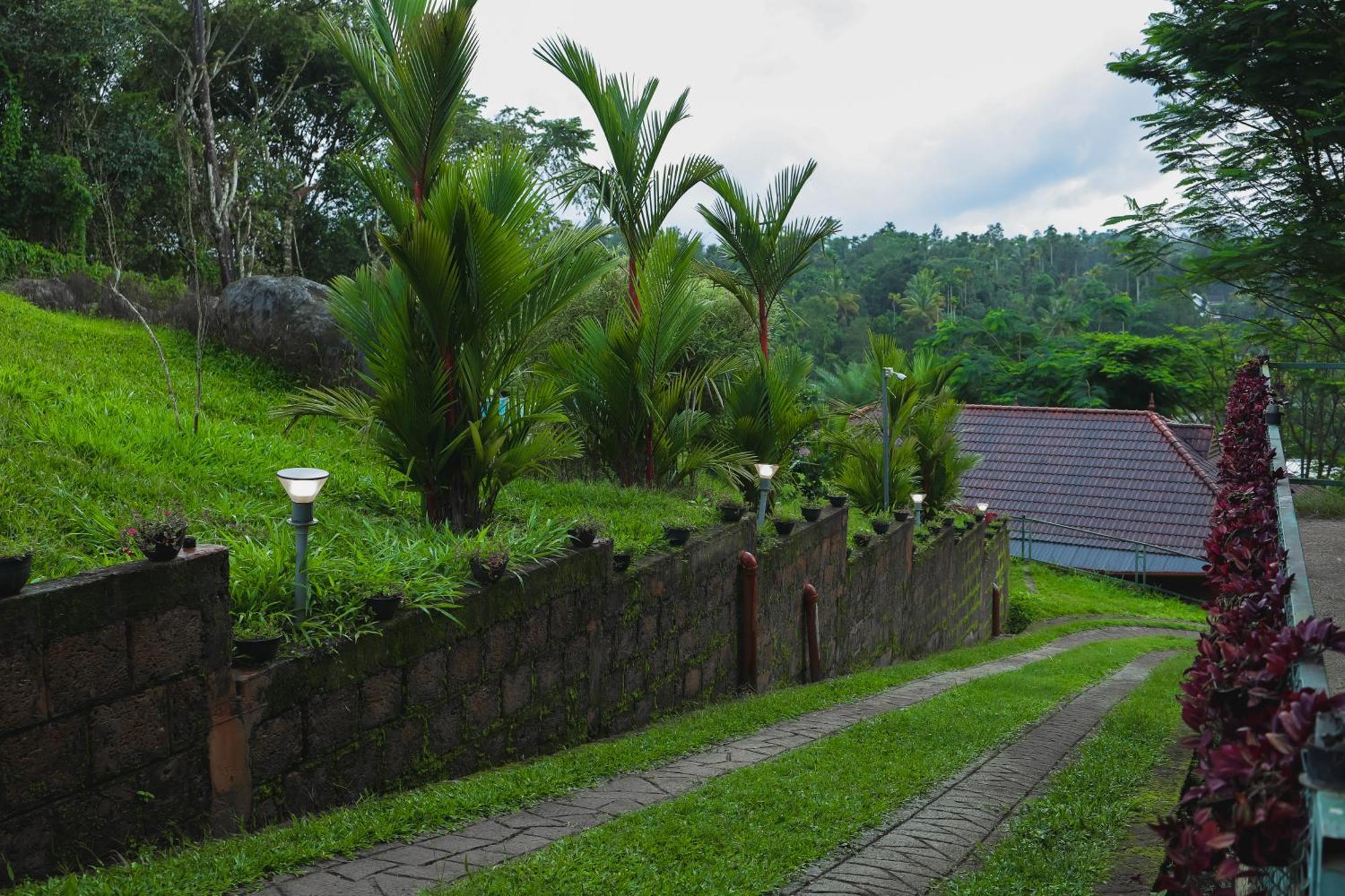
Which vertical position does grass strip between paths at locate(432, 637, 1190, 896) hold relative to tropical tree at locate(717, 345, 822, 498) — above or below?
below

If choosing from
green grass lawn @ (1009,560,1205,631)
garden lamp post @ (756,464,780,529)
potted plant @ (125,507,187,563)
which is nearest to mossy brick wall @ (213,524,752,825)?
potted plant @ (125,507,187,563)

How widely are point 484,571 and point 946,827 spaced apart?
2396 mm

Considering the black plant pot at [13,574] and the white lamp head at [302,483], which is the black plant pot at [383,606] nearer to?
the white lamp head at [302,483]

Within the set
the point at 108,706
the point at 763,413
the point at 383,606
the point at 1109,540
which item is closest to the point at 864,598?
the point at 763,413

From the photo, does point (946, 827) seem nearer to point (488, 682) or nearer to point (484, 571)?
point (488, 682)

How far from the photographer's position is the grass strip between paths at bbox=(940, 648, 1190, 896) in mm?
3789

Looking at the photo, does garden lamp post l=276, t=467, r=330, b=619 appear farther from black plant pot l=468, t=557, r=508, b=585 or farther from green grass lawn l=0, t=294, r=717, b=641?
black plant pot l=468, t=557, r=508, b=585

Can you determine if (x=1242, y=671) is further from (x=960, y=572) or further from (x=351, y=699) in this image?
(x=960, y=572)

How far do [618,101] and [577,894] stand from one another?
7.45 metres

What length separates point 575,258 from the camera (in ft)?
22.2

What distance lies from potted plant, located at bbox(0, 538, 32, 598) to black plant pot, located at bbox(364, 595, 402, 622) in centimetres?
146

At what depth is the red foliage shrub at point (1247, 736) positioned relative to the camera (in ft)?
5.77

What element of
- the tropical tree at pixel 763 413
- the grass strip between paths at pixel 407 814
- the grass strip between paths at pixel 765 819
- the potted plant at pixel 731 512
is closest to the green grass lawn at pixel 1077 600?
the tropical tree at pixel 763 413

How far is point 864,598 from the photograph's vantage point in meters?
10.7
